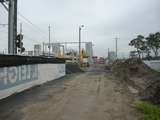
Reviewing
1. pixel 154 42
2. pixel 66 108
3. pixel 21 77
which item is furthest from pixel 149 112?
pixel 154 42

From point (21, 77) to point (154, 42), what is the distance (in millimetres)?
66783

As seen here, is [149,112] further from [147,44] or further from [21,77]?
[147,44]

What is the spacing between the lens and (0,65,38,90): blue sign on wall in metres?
13.1

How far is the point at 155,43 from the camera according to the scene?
253 ft

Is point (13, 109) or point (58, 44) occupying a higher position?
point (58, 44)

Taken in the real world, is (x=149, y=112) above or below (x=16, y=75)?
below

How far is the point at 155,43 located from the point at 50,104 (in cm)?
6934

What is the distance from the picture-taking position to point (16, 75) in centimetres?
1488

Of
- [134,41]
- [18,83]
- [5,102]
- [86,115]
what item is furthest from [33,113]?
[134,41]

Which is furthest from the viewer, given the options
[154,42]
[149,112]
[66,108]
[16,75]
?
[154,42]

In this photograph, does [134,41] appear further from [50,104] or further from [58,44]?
[50,104]

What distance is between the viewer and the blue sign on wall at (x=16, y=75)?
13078 mm

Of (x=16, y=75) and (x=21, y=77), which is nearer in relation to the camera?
(x=16, y=75)

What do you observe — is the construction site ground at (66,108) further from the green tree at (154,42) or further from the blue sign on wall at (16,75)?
the green tree at (154,42)
